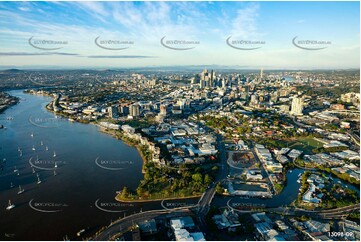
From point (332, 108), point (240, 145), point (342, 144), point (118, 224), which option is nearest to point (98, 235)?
point (118, 224)

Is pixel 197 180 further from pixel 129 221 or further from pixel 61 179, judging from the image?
pixel 61 179

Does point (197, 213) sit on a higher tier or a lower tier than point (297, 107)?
lower

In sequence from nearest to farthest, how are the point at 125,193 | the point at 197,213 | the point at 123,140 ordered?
the point at 197,213, the point at 125,193, the point at 123,140

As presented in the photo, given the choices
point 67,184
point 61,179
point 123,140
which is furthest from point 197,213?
point 123,140

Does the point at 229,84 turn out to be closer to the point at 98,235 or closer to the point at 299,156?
the point at 299,156

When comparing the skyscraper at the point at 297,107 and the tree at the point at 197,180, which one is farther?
the skyscraper at the point at 297,107

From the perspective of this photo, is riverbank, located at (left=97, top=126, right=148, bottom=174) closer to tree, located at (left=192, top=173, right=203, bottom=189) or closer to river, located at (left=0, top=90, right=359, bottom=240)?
river, located at (left=0, top=90, right=359, bottom=240)

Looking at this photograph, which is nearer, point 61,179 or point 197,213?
→ point 197,213

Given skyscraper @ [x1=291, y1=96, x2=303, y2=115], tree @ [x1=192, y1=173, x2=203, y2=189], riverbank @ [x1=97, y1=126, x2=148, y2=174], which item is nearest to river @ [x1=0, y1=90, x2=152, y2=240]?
riverbank @ [x1=97, y1=126, x2=148, y2=174]

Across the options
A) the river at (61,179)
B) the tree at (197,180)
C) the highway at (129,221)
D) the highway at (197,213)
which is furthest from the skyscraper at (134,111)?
the highway at (129,221)

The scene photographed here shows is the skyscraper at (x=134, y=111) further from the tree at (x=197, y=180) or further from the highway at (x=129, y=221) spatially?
the highway at (x=129, y=221)

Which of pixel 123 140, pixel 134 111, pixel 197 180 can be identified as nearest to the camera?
pixel 197 180
